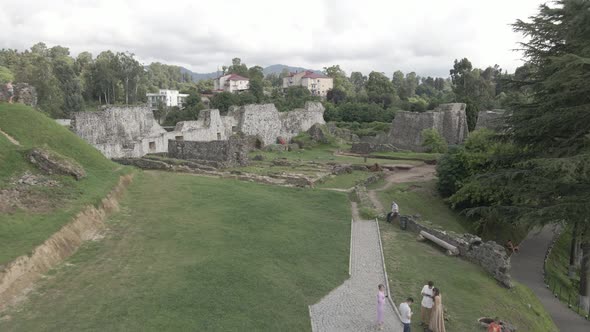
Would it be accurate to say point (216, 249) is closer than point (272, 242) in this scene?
Yes

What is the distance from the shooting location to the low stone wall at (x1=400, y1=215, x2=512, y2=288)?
1484cm

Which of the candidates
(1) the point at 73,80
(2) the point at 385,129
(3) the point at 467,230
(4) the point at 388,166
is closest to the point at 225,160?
(4) the point at 388,166

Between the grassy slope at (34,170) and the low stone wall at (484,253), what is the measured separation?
44.1ft

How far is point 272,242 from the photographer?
14.9m

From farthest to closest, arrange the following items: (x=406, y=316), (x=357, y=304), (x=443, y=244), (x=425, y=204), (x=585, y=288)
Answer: (x=425, y=204), (x=443, y=244), (x=585, y=288), (x=357, y=304), (x=406, y=316)

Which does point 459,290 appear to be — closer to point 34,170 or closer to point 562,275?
point 562,275

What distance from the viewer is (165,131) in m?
38.3

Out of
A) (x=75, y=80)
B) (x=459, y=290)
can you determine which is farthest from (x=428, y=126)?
(x=75, y=80)

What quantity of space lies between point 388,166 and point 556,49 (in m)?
18.7

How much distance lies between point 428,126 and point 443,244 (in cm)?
3248

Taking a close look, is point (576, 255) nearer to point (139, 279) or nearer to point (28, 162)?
point (139, 279)

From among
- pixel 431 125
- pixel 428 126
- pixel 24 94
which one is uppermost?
pixel 24 94

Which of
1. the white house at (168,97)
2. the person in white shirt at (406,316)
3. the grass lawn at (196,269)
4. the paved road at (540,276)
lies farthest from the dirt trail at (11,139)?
the white house at (168,97)

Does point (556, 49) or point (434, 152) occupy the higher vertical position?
point (556, 49)
